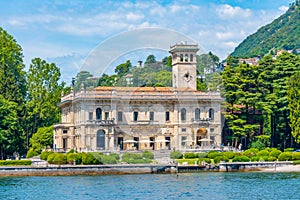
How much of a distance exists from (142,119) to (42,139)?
10.6 metres

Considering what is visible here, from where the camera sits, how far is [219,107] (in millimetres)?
77812

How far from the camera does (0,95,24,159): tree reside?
6981cm

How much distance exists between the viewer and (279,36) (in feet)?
603

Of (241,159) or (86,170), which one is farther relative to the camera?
(241,159)

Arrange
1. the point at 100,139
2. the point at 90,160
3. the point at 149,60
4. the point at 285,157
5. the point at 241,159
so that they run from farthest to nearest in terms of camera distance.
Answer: the point at 100,139 < the point at 241,159 < the point at 285,157 < the point at 90,160 < the point at 149,60

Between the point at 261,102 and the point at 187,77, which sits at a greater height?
the point at 187,77

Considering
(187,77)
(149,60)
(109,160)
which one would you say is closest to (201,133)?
(187,77)

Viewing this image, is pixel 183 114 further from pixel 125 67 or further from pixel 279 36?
pixel 279 36

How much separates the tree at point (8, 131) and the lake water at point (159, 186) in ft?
44.6

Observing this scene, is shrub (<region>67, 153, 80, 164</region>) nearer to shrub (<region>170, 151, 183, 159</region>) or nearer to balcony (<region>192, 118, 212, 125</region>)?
shrub (<region>170, 151, 183, 159</region>)

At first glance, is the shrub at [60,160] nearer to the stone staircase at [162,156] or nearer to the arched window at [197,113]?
the stone staircase at [162,156]

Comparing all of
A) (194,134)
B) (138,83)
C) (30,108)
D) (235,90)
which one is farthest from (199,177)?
(30,108)

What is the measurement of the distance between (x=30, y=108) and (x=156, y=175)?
2793cm

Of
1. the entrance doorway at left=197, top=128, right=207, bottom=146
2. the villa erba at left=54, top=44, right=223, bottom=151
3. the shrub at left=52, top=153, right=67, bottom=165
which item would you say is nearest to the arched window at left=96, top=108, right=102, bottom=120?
the villa erba at left=54, top=44, right=223, bottom=151
